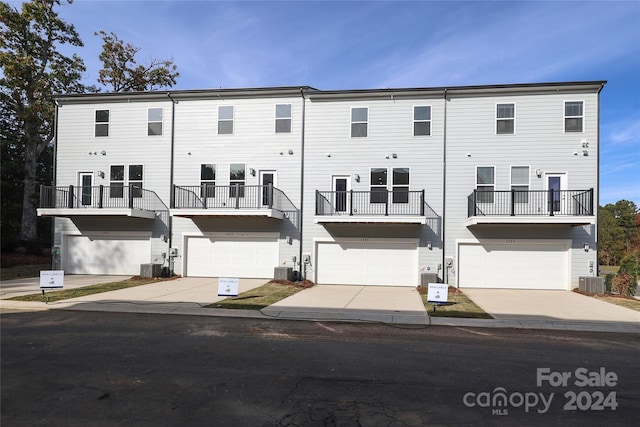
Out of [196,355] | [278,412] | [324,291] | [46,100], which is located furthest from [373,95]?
[46,100]

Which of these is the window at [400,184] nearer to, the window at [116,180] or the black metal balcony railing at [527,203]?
the black metal balcony railing at [527,203]

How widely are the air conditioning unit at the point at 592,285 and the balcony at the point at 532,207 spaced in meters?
2.22

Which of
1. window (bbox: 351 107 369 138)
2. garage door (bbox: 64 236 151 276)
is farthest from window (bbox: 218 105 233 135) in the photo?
garage door (bbox: 64 236 151 276)

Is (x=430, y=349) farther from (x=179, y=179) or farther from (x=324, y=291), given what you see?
(x=179, y=179)

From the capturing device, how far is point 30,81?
24734 millimetres

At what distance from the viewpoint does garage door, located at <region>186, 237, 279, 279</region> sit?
17391 mm

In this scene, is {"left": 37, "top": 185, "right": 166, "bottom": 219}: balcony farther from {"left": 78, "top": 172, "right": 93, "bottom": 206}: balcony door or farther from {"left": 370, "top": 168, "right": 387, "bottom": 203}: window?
{"left": 370, "top": 168, "right": 387, "bottom": 203}: window

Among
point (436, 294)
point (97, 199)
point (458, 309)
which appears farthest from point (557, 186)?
point (97, 199)

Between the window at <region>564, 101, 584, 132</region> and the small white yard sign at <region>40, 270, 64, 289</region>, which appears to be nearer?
the small white yard sign at <region>40, 270, 64, 289</region>

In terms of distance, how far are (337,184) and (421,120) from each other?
15.5ft

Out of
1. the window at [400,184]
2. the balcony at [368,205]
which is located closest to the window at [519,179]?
the balcony at [368,205]

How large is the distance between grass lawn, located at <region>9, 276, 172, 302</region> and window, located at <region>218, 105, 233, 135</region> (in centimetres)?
756

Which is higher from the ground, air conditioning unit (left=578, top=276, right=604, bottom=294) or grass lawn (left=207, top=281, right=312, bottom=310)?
air conditioning unit (left=578, top=276, right=604, bottom=294)

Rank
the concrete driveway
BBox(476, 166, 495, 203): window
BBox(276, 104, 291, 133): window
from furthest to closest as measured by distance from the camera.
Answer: BBox(276, 104, 291, 133): window
BBox(476, 166, 495, 203): window
the concrete driveway
